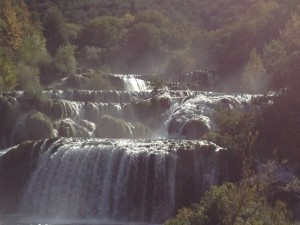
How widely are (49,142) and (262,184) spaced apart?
66.9ft

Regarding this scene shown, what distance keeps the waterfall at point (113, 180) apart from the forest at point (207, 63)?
11.2 ft

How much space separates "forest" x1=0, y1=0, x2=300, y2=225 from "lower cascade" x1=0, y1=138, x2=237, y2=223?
2.62 meters

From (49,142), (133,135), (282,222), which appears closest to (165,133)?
(133,135)

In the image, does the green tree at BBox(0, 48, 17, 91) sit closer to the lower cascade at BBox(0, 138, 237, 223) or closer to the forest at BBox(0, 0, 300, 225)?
the forest at BBox(0, 0, 300, 225)

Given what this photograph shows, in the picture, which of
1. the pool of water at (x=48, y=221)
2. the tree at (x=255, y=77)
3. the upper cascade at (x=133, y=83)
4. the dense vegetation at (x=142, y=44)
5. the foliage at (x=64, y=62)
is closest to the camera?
the pool of water at (x=48, y=221)

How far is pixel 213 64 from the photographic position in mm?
73188

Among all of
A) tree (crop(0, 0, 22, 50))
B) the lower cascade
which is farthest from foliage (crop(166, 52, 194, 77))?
the lower cascade

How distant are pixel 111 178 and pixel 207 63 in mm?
42339

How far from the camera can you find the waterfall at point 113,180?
33.1m

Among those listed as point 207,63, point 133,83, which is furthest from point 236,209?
point 207,63

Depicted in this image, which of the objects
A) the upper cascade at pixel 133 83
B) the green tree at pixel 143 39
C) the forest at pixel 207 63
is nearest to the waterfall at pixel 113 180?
the forest at pixel 207 63

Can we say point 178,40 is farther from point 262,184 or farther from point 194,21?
point 262,184

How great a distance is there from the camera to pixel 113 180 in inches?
1347

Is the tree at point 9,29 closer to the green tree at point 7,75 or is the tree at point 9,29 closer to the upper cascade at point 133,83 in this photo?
the green tree at point 7,75
